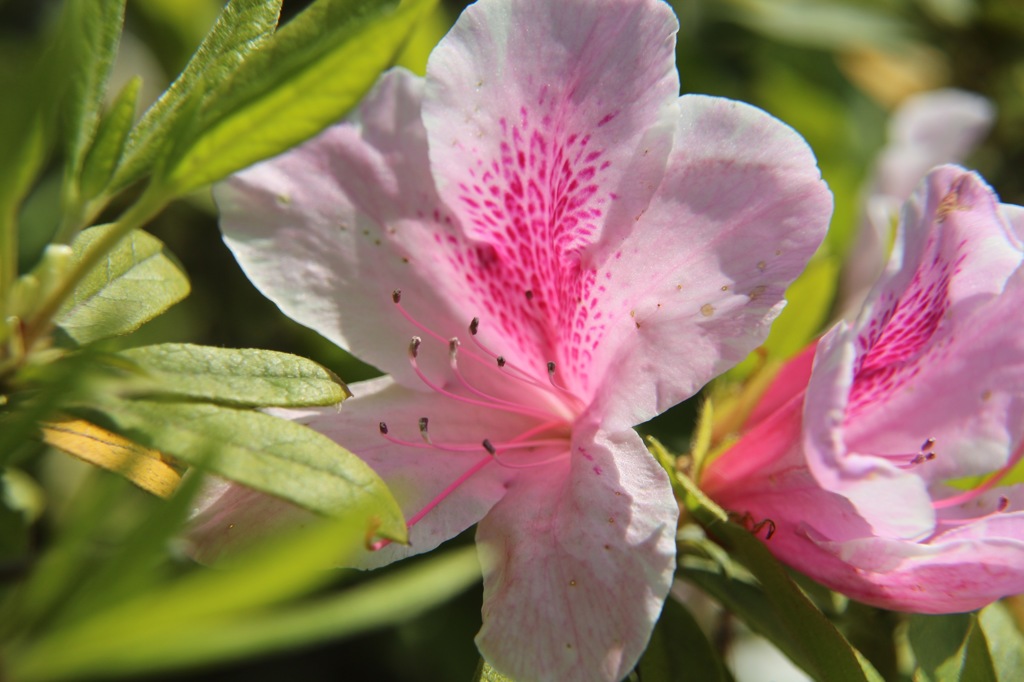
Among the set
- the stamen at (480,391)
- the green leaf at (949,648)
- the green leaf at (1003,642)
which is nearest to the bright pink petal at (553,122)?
the stamen at (480,391)

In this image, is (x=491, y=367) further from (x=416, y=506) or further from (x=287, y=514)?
(x=287, y=514)

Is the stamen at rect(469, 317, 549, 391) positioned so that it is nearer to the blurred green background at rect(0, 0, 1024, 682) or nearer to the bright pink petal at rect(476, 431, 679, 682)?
the bright pink petal at rect(476, 431, 679, 682)

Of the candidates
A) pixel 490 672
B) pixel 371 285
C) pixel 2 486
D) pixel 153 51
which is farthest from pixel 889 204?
pixel 153 51

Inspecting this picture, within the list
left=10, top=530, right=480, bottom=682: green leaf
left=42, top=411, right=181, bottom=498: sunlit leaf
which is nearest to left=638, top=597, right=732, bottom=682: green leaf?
left=42, top=411, right=181, bottom=498: sunlit leaf

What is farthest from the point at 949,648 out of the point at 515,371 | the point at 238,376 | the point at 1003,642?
the point at 238,376

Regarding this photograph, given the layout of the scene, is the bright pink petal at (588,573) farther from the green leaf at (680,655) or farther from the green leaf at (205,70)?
the green leaf at (205,70)
